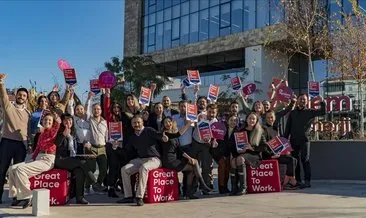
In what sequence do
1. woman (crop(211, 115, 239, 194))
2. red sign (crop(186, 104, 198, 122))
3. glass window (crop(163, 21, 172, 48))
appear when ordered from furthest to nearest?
1. glass window (crop(163, 21, 172, 48))
2. woman (crop(211, 115, 239, 194))
3. red sign (crop(186, 104, 198, 122))

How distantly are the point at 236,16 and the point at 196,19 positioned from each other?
464 cm

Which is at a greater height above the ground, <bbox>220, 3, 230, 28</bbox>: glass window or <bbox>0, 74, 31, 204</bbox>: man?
<bbox>220, 3, 230, 28</bbox>: glass window

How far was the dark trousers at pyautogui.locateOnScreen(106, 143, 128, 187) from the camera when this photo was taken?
984cm

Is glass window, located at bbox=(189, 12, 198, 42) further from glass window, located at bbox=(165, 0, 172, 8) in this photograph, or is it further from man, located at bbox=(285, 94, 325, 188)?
man, located at bbox=(285, 94, 325, 188)

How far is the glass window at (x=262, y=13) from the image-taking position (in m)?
34.1

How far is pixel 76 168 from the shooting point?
8773 mm

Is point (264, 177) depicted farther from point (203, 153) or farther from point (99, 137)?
point (99, 137)

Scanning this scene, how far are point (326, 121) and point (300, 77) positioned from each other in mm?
22173

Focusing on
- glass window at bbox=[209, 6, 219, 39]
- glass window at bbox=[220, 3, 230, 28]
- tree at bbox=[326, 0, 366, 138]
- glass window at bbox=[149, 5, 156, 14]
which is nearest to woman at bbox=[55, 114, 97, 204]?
tree at bbox=[326, 0, 366, 138]

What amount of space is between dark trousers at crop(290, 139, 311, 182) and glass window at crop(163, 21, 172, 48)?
3297cm

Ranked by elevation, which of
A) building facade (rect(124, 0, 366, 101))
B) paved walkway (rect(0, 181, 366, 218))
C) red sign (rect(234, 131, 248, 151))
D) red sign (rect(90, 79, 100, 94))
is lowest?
paved walkway (rect(0, 181, 366, 218))

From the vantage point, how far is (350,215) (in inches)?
283

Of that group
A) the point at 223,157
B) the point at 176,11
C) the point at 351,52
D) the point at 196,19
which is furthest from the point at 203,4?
the point at 223,157

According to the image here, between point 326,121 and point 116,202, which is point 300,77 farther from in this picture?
point 116,202
